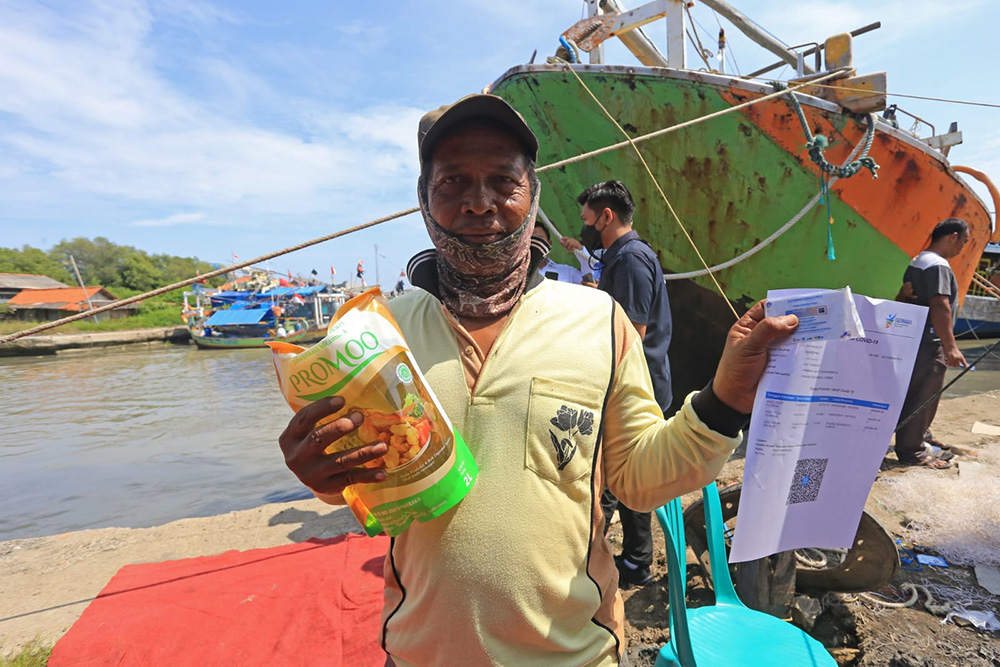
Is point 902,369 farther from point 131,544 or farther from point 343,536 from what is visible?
point 131,544

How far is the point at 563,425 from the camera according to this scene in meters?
1.03

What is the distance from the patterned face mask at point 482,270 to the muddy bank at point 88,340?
3337 centimetres

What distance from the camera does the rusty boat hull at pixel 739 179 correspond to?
159 inches

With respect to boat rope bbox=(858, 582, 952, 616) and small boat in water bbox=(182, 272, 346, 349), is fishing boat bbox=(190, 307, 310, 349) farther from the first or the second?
boat rope bbox=(858, 582, 952, 616)

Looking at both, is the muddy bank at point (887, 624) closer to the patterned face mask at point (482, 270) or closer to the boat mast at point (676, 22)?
the patterned face mask at point (482, 270)

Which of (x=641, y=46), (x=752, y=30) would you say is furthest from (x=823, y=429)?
(x=641, y=46)

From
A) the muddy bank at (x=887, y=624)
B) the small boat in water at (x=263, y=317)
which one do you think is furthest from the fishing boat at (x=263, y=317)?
the muddy bank at (x=887, y=624)

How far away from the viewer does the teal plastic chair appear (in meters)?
1.56

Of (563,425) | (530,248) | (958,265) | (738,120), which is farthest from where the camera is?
(958,265)

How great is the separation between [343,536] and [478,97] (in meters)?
3.28

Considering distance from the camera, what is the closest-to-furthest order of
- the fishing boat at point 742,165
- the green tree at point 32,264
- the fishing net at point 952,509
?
the fishing net at point 952,509 < the fishing boat at point 742,165 < the green tree at point 32,264

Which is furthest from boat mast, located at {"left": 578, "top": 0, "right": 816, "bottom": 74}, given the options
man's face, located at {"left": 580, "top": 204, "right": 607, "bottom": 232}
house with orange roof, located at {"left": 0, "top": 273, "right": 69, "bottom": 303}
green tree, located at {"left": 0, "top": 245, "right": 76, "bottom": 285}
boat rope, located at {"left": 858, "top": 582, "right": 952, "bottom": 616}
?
green tree, located at {"left": 0, "top": 245, "right": 76, "bottom": 285}

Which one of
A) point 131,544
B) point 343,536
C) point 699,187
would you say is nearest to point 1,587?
point 131,544

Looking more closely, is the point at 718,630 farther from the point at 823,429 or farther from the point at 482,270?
the point at 482,270
